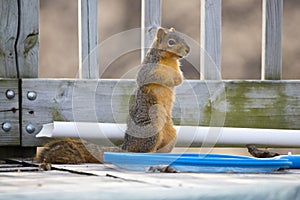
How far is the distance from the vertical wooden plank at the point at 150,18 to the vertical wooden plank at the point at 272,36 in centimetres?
48

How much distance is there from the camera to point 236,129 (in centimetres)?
296

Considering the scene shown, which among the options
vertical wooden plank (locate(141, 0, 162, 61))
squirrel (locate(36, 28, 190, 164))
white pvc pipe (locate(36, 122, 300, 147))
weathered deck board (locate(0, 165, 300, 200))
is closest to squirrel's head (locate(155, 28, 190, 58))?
squirrel (locate(36, 28, 190, 164))

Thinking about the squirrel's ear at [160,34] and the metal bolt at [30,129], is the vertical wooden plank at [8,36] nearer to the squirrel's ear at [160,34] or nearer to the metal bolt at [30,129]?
the metal bolt at [30,129]

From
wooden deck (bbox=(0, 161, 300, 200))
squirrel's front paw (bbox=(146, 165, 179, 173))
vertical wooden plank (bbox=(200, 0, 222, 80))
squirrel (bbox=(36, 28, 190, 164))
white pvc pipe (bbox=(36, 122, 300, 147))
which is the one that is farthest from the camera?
vertical wooden plank (bbox=(200, 0, 222, 80))

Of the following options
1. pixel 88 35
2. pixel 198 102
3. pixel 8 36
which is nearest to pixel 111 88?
pixel 88 35

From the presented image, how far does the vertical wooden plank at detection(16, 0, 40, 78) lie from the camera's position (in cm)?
297

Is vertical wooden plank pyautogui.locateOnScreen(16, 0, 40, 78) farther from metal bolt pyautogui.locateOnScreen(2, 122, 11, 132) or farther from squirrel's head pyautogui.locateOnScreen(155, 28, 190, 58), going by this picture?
squirrel's head pyautogui.locateOnScreen(155, 28, 190, 58)

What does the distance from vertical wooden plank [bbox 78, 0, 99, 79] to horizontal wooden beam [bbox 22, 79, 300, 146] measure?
0.08m

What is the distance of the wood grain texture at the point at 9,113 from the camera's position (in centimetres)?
291

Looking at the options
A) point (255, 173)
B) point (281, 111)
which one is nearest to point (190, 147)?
point (281, 111)

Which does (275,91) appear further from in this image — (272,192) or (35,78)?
(272,192)

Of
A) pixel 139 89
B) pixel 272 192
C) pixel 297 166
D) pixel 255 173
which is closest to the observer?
pixel 272 192

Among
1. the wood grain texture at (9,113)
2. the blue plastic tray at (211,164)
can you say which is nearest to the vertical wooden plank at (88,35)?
the wood grain texture at (9,113)

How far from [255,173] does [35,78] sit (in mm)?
1269
